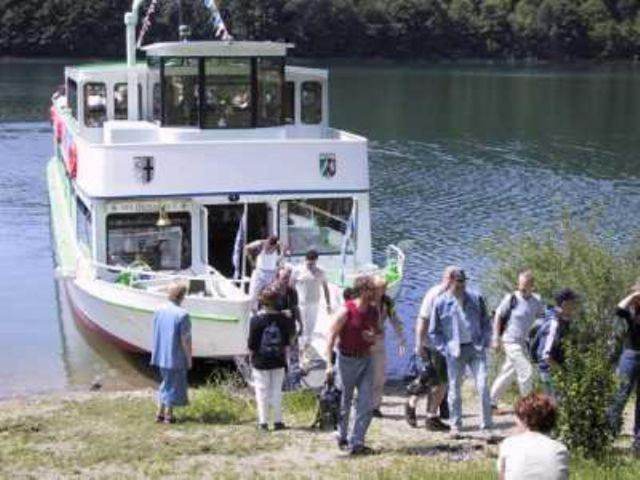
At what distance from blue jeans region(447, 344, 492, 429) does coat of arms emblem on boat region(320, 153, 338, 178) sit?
663cm

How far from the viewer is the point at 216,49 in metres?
17.6

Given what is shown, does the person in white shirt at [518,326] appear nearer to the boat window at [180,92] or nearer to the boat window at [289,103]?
the boat window at [180,92]

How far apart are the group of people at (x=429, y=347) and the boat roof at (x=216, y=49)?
6.53 metres

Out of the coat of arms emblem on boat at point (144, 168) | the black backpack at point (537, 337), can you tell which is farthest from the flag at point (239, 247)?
the black backpack at point (537, 337)

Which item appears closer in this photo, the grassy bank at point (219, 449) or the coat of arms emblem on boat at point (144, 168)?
the grassy bank at point (219, 449)

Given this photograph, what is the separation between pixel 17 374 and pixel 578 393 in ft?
34.1

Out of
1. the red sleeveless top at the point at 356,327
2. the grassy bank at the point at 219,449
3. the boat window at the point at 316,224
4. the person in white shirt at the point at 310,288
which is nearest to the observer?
the grassy bank at the point at 219,449

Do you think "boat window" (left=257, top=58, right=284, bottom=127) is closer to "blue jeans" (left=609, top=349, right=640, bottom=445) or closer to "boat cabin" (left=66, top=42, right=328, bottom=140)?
"boat cabin" (left=66, top=42, right=328, bottom=140)

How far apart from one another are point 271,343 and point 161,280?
5.84 m

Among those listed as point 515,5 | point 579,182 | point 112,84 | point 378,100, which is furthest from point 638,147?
point 515,5

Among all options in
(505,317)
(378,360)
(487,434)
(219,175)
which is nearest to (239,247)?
(219,175)

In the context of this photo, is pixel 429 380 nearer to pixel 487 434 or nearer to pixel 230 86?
pixel 487 434

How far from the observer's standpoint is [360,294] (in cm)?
977

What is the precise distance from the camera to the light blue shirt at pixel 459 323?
1053cm
